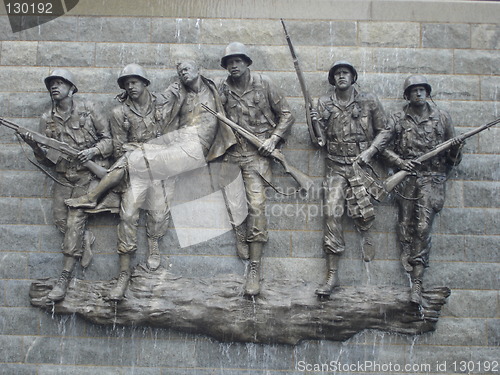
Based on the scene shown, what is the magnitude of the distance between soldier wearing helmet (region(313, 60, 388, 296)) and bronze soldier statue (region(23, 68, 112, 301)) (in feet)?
8.34

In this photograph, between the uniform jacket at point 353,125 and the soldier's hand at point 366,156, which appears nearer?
the soldier's hand at point 366,156

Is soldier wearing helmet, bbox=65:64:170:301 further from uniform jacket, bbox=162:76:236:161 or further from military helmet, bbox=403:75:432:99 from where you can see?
military helmet, bbox=403:75:432:99

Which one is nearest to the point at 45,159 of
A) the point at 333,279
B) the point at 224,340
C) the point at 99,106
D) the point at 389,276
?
the point at 99,106

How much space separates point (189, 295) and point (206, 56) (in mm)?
2840

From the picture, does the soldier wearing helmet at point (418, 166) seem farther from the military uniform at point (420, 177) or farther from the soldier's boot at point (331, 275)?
the soldier's boot at point (331, 275)

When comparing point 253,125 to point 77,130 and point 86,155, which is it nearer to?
point 86,155

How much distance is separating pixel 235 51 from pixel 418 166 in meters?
2.45

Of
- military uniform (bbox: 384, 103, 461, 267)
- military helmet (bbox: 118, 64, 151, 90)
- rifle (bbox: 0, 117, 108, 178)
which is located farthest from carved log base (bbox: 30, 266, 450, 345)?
military helmet (bbox: 118, 64, 151, 90)

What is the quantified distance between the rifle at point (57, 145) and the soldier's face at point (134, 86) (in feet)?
2.96

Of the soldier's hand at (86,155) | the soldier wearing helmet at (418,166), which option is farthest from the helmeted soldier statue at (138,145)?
the soldier wearing helmet at (418,166)

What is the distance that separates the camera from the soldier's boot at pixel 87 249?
24.7 feet

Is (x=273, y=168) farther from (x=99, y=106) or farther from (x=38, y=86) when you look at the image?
(x=38, y=86)

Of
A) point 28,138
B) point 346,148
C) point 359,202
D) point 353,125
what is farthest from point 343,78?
point 28,138

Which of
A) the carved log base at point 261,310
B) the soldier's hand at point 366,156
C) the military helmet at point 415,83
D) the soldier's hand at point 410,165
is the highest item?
the military helmet at point 415,83
